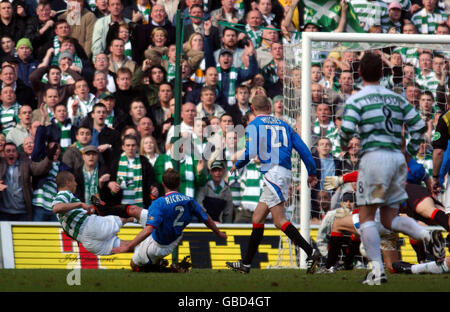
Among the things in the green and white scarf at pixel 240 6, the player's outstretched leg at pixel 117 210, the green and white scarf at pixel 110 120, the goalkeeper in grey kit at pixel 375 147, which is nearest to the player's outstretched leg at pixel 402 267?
the goalkeeper in grey kit at pixel 375 147

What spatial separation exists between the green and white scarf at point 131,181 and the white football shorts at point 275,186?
3.80 metres

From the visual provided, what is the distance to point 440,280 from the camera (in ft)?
24.4

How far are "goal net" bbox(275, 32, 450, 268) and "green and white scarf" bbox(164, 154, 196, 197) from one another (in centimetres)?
160

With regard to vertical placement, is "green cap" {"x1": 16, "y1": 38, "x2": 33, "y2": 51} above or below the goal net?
above

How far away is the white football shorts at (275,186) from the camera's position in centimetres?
904

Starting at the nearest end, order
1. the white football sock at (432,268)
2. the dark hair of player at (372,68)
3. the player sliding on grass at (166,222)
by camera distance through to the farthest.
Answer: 1. the dark hair of player at (372,68)
2. the white football sock at (432,268)
3. the player sliding on grass at (166,222)

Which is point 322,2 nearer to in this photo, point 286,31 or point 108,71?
point 286,31

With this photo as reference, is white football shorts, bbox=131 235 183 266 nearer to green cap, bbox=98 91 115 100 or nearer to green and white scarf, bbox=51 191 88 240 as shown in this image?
green and white scarf, bbox=51 191 88 240

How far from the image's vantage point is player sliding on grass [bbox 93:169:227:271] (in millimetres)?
9000

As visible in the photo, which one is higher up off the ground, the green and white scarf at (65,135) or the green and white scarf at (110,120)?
the green and white scarf at (110,120)

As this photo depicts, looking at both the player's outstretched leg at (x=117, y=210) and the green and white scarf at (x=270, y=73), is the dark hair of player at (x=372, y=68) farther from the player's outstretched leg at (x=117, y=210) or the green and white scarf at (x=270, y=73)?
the green and white scarf at (x=270, y=73)

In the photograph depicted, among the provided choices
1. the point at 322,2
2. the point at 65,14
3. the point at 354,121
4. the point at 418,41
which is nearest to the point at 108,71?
the point at 65,14

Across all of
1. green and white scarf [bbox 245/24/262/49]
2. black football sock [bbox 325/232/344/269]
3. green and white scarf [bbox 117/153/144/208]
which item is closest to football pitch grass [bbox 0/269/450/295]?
black football sock [bbox 325/232/344/269]

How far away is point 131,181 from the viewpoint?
1252 centimetres
